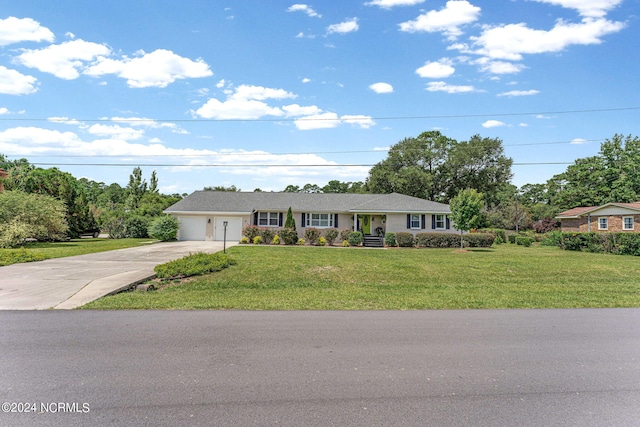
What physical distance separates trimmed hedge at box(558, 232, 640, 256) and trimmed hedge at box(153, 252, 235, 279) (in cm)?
2219

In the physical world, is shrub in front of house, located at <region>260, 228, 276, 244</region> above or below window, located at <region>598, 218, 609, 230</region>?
below

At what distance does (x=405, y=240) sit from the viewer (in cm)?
2730

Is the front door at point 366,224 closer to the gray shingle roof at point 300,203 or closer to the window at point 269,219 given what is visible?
the gray shingle roof at point 300,203

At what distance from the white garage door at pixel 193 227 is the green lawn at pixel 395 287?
52.2 ft

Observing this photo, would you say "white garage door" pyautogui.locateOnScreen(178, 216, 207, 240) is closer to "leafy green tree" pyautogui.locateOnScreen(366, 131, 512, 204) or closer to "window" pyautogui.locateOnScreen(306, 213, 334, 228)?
"window" pyautogui.locateOnScreen(306, 213, 334, 228)

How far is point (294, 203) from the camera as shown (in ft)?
106

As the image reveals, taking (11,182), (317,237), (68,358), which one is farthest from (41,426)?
(11,182)

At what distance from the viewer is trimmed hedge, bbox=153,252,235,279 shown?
1188 cm

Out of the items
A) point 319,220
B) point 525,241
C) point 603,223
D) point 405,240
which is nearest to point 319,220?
point 319,220

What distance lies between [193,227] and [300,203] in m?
8.66

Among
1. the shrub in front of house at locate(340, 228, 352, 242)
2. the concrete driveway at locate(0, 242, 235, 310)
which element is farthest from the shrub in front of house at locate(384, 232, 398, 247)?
the concrete driveway at locate(0, 242, 235, 310)

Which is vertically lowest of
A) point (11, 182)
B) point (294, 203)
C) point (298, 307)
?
point (298, 307)

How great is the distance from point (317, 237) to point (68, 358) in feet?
79.2

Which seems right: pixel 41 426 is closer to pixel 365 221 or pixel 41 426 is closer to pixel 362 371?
pixel 362 371
